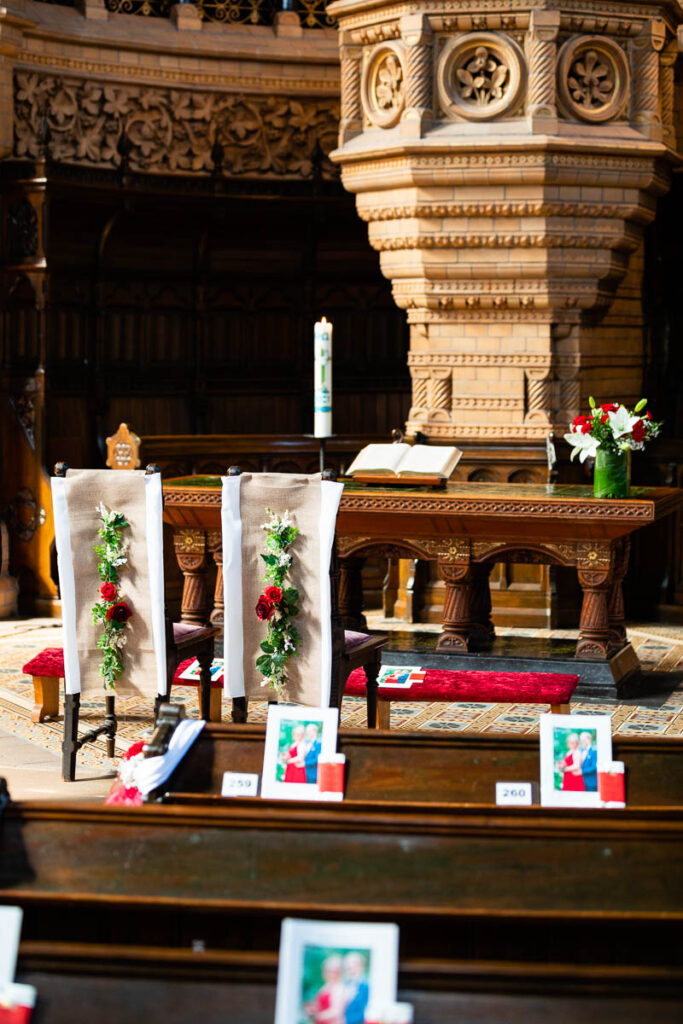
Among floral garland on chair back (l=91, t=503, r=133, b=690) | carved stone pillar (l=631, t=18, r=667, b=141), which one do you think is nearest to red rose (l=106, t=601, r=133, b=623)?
floral garland on chair back (l=91, t=503, r=133, b=690)

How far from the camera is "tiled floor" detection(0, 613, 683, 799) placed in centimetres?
580

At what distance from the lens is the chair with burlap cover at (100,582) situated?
5586 mm

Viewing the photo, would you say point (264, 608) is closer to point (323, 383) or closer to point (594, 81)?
point (323, 383)

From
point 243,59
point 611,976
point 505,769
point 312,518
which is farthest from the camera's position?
point 243,59

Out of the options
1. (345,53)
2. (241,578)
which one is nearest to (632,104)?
(345,53)

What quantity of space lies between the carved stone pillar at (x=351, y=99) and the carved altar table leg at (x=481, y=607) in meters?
2.64

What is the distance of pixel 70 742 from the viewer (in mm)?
5688

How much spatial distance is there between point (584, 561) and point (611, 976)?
4.64 metres

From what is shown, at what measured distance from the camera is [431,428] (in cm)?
882

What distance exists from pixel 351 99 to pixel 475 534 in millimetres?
2882

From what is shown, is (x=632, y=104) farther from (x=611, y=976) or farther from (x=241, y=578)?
(x=611, y=976)

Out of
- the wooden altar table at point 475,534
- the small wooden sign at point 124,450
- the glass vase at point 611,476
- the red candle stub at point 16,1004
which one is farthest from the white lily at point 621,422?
the red candle stub at point 16,1004

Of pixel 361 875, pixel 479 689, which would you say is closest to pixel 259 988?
pixel 361 875

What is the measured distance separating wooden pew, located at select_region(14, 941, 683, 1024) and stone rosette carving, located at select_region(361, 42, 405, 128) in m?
6.53
